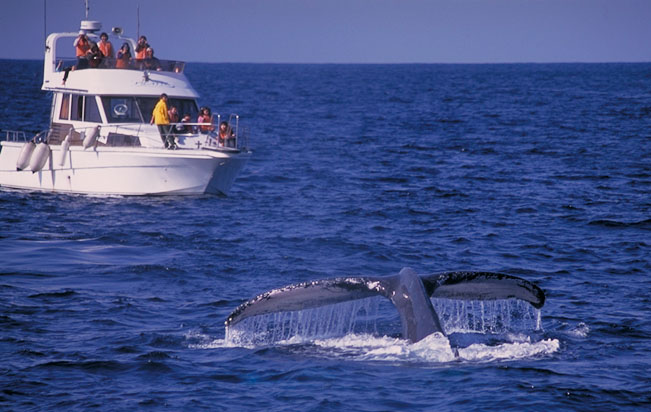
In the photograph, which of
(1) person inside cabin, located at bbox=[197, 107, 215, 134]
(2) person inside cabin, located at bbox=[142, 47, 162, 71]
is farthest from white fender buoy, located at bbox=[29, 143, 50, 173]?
(1) person inside cabin, located at bbox=[197, 107, 215, 134]

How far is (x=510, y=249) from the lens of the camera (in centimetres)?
1780

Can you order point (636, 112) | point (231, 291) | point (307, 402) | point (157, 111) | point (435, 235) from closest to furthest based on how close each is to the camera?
point (307, 402) → point (231, 291) → point (435, 235) → point (157, 111) → point (636, 112)

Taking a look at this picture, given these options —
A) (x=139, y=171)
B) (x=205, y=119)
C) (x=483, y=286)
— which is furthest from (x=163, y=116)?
(x=483, y=286)

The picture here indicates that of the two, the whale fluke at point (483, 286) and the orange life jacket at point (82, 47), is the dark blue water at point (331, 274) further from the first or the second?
the orange life jacket at point (82, 47)

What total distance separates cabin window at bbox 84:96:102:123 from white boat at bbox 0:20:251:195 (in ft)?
0.08

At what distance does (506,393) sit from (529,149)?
27.7 meters

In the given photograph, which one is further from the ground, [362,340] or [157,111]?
[157,111]

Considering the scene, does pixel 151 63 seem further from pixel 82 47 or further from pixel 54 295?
pixel 54 295

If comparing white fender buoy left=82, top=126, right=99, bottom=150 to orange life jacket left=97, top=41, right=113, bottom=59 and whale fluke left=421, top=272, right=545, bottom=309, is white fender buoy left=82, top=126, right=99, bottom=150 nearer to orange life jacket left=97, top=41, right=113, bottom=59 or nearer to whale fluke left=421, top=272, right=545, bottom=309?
orange life jacket left=97, top=41, right=113, bottom=59

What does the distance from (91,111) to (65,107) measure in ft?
3.20

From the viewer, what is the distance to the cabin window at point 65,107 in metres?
24.6

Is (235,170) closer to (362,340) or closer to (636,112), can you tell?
(362,340)

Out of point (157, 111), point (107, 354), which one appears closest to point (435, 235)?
point (157, 111)

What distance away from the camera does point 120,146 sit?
75.8 ft
